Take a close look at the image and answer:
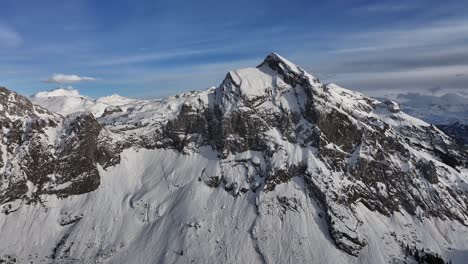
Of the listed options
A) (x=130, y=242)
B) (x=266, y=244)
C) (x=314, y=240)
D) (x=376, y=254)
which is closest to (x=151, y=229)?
(x=130, y=242)

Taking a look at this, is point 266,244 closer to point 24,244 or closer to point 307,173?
point 307,173

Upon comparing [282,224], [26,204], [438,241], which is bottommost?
[438,241]

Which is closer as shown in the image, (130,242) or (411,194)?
(130,242)

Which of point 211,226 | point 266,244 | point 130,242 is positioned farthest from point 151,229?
point 266,244

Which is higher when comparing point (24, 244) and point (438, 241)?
point (24, 244)

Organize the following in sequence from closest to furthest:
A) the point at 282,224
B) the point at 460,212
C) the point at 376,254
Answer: the point at 376,254 < the point at 282,224 < the point at 460,212

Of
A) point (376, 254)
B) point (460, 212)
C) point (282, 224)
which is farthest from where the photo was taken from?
point (460, 212)

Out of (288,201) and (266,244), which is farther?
(288,201)

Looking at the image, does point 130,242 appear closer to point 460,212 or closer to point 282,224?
point 282,224

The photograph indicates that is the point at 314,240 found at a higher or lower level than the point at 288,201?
lower
